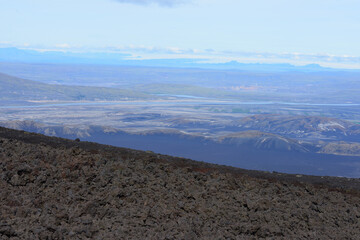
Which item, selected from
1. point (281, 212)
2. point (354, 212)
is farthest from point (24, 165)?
point (354, 212)

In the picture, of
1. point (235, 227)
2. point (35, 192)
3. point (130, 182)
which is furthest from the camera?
point (130, 182)

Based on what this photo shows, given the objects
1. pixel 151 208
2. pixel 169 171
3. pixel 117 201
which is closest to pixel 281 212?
pixel 151 208

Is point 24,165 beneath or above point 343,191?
above

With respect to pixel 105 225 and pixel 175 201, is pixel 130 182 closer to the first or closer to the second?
pixel 175 201

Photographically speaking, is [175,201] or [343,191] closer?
[175,201]

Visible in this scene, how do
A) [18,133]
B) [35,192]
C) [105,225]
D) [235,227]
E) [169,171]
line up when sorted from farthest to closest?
[18,133], [169,171], [35,192], [235,227], [105,225]

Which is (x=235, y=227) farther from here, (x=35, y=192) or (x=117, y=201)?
(x=35, y=192)
